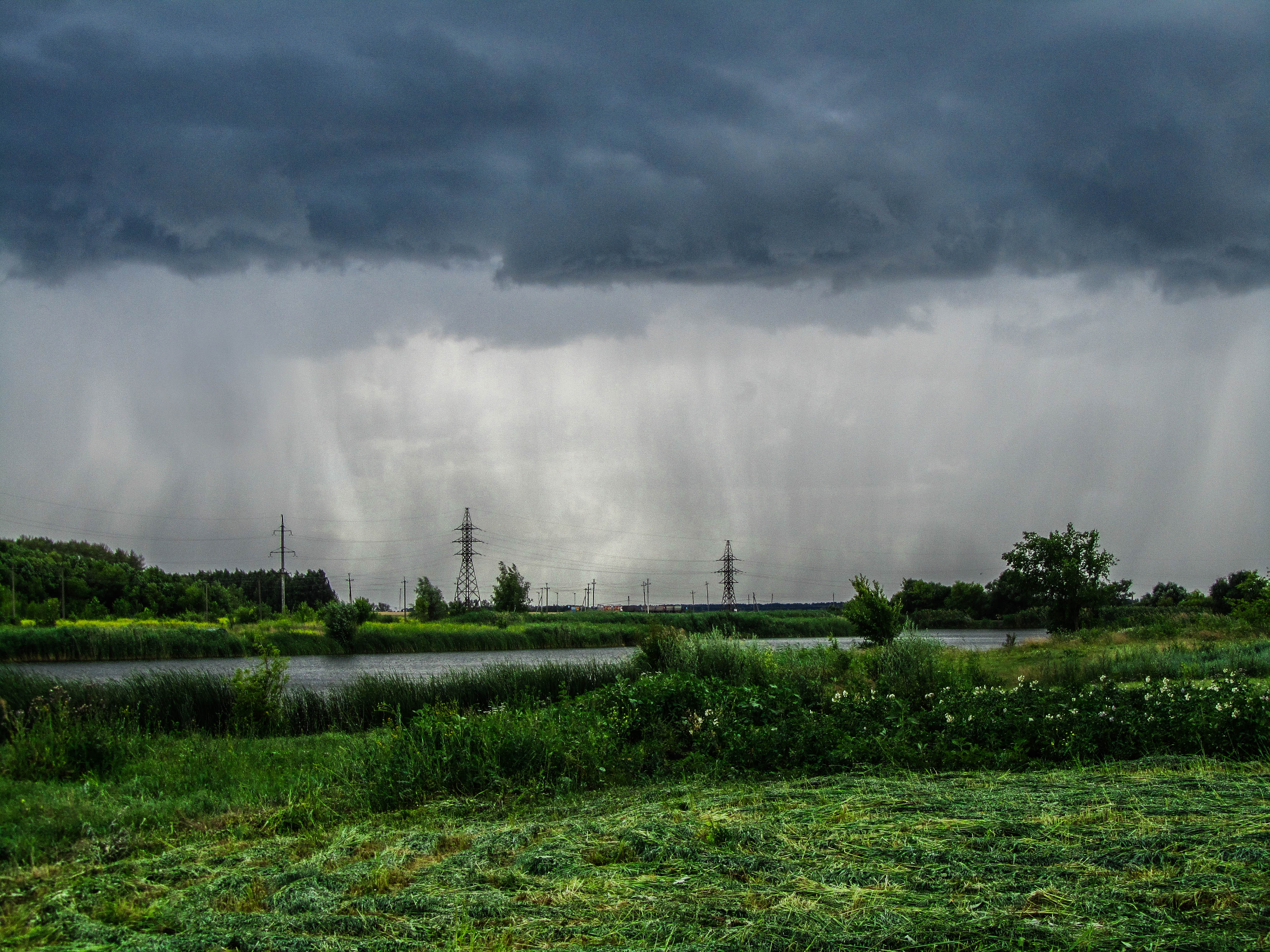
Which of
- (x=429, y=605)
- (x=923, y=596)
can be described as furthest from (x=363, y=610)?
(x=923, y=596)

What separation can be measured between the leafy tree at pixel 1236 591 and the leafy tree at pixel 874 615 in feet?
52.4

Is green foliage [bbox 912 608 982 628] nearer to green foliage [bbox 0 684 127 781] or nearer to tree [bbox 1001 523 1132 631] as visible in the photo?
tree [bbox 1001 523 1132 631]

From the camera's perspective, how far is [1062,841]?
482 cm

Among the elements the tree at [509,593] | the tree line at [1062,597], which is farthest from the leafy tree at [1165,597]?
the tree at [509,593]

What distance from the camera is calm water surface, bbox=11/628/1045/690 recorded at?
24.2 m

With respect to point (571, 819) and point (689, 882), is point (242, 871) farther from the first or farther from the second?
point (689, 882)

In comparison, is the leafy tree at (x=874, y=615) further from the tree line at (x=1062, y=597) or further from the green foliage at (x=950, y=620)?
the green foliage at (x=950, y=620)

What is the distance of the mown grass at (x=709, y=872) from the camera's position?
12.4ft

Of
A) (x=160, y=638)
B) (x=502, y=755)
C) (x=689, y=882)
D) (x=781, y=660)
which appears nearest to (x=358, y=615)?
(x=160, y=638)

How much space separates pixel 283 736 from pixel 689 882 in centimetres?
1085

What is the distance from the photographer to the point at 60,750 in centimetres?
926

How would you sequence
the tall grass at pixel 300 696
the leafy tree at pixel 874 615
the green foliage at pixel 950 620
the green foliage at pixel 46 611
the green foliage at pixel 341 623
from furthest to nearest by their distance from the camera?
the green foliage at pixel 950 620, the green foliage at pixel 46 611, the green foliage at pixel 341 623, the leafy tree at pixel 874 615, the tall grass at pixel 300 696

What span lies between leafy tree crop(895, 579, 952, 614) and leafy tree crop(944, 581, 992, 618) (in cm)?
117

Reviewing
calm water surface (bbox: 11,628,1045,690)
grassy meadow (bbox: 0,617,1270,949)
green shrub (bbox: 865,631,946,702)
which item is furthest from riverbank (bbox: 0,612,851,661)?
grassy meadow (bbox: 0,617,1270,949)
